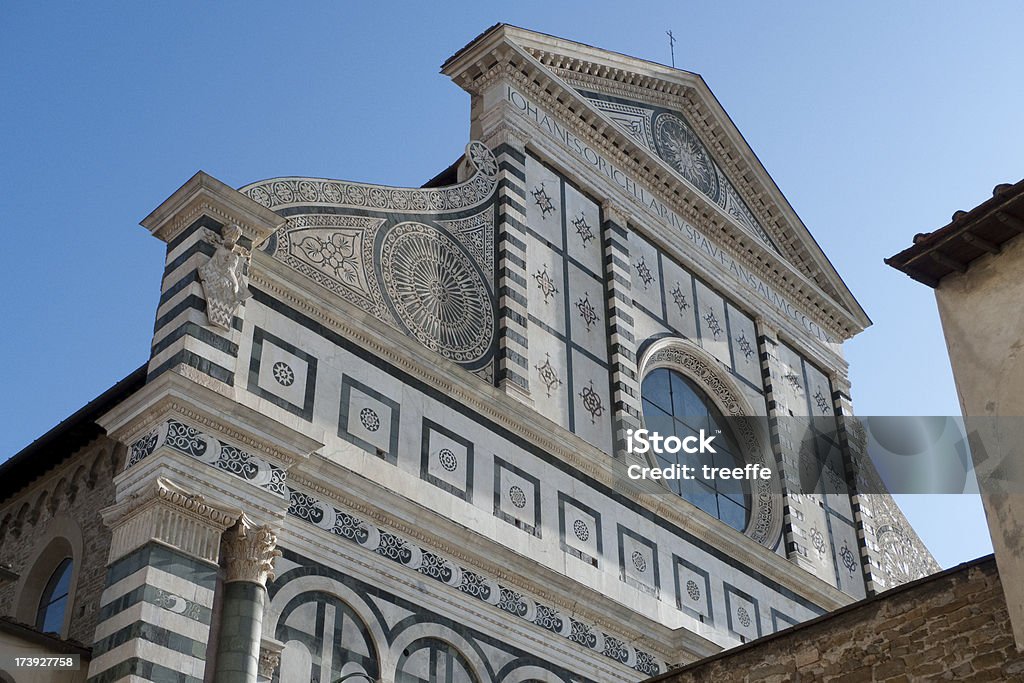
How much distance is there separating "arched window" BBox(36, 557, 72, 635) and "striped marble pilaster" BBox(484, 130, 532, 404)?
398cm

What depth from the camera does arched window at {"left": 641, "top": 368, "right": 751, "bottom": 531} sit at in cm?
1377

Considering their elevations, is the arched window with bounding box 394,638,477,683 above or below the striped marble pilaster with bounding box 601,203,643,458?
below

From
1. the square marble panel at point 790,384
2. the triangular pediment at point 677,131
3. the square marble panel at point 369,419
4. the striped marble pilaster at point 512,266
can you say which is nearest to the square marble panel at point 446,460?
the square marble panel at point 369,419

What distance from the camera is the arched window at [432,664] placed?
9367 millimetres

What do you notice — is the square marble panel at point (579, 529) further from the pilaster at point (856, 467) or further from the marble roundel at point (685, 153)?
the marble roundel at point (685, 153)

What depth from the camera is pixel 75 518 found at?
9.99m

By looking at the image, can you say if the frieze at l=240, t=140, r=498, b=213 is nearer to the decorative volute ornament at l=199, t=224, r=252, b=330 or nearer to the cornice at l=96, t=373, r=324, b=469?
the decorative volute ornament at l=199, t=224, r=252, b=330

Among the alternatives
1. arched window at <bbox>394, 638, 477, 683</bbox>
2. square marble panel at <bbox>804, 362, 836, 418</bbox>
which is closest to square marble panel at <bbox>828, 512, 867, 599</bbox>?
square marble panel at <bbox>804, 362, 836, 418</bbox>

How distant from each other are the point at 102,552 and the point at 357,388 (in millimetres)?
2248

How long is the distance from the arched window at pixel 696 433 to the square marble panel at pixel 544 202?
6.37 feet

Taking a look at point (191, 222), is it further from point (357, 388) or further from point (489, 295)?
point (489, 295)

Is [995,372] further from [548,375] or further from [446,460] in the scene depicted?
[548,375]

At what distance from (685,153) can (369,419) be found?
25.8ft

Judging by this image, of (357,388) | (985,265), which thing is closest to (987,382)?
(985,265)
